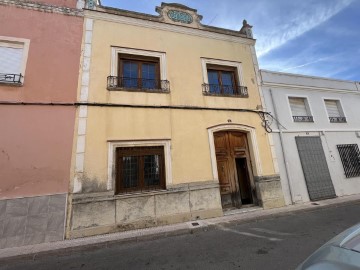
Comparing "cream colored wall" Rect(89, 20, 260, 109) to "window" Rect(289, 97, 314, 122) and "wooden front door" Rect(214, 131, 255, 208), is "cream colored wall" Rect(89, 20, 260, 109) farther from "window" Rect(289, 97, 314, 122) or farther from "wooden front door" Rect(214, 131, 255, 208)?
"window" Rect(289, 97, 314, 122)

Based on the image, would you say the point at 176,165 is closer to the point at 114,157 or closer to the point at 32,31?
the point at 114,157

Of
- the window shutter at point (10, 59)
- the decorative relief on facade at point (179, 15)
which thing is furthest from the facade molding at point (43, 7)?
the decorative relief on facade at point (179, 15)

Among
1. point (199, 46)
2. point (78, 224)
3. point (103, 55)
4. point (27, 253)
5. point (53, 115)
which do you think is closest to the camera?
point (27, 253)

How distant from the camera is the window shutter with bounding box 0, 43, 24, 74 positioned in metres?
5.39

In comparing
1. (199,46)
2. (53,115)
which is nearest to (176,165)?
(53,115)

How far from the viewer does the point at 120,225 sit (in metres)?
4.96

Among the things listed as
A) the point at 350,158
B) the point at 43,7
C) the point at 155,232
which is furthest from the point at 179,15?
the point at 350,158

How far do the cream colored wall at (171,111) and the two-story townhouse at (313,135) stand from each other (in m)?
0.97

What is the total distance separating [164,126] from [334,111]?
8504mm

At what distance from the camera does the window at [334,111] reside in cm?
880

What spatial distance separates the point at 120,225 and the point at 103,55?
17.3ft

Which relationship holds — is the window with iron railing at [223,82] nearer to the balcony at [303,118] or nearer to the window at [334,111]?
the balcony at [303,118]

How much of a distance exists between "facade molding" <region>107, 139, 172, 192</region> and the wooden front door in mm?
1910

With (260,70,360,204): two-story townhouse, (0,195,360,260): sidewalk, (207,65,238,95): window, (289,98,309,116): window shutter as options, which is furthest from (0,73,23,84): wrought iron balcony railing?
(289,98,309,116): window shutter
